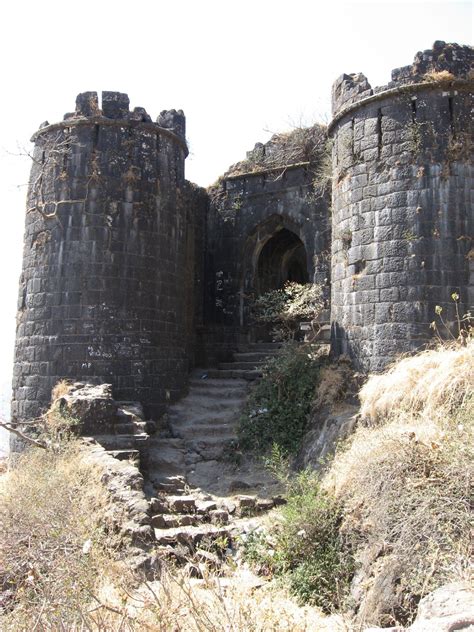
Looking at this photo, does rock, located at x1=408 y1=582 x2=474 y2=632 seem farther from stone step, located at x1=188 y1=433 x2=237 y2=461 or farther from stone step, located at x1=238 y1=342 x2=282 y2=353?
stone step, located at x1=238 y1=342 x2=282 y2=353

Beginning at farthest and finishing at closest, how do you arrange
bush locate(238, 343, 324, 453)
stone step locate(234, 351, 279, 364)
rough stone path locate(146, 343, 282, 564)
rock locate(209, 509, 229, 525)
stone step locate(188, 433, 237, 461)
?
stone step locate(234, 351, 279, 364) < stone step locate(188, 433, 237, 461) < bush locate(238, 343, 324, 453) < rock locate(209, 509, 229, 525) < rough stone path locate(146, 343, 282, 564)

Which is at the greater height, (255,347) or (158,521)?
(255,347)

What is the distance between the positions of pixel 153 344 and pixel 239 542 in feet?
15.1

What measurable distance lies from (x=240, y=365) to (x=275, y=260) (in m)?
3.39

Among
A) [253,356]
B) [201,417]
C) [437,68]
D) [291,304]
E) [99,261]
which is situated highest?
[437,68]

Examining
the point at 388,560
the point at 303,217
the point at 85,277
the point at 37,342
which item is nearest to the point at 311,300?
the point at 303,217

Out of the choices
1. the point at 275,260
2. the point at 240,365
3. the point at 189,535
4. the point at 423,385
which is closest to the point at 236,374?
the point at 240,365

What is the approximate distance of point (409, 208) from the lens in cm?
848

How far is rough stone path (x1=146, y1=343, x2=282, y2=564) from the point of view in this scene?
23.2ft

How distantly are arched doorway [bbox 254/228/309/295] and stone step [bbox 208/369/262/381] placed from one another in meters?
2.41

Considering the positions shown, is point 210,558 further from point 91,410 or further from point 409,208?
point 409,208

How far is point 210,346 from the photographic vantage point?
13.8m

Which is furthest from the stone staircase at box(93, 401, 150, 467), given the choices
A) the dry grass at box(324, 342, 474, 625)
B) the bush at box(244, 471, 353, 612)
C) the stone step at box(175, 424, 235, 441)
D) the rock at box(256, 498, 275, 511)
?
the dry grass at box(324, 342, 474, 625)

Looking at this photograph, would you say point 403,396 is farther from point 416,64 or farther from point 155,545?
point 416,64
